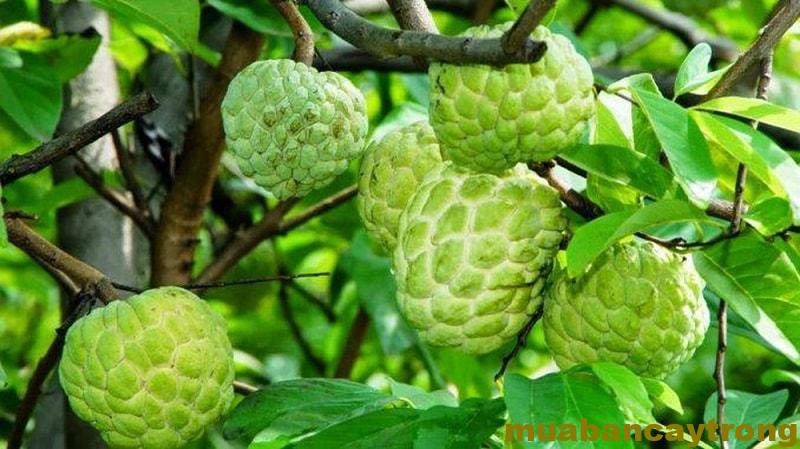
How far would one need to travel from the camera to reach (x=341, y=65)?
8.67 ft

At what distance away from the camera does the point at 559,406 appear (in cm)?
137

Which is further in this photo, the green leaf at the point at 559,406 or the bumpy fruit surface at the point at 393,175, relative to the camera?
the bumpy fruit surface at the point at 393,175

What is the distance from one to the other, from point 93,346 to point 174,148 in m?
1.09

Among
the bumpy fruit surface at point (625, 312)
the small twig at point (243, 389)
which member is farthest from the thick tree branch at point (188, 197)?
the bumpy fruit surface at point (625, 312)

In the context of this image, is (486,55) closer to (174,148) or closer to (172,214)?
(172,214)

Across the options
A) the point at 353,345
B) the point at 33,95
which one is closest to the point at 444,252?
the point at 33,95

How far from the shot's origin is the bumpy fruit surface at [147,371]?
1.66 metres

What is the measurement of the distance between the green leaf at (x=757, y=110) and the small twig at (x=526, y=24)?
43 centimetres

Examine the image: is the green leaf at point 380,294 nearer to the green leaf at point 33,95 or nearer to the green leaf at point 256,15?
the green leaf at point 256,15

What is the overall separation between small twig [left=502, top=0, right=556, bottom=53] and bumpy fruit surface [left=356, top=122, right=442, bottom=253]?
52cm

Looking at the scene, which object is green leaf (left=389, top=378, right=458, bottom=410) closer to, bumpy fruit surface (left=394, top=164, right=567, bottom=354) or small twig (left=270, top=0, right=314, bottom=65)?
bumpy fruit surface (left=394, top=164, right=567, bottom=354)

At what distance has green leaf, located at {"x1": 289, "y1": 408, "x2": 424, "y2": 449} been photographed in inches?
60.4

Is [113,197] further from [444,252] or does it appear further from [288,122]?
[444,252]

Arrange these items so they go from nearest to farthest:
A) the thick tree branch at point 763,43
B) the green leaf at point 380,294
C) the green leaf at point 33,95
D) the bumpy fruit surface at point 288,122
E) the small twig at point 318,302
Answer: the thick tree branch at point 763,43 < the bumpy fruit surface at point 288,122 < the green leaf at point 33,95 < the green leaf at point 380,294 < the small twig at point 318,302
